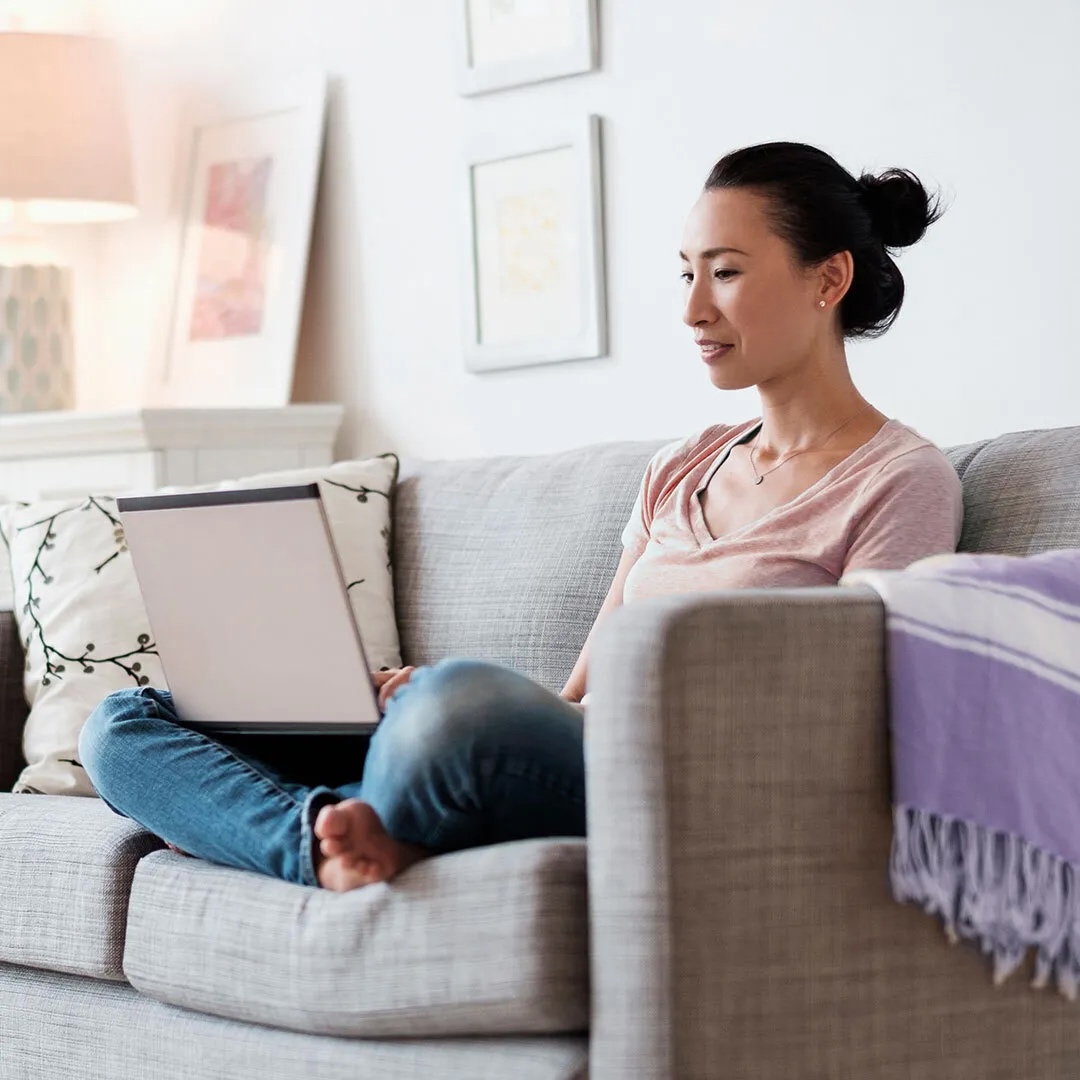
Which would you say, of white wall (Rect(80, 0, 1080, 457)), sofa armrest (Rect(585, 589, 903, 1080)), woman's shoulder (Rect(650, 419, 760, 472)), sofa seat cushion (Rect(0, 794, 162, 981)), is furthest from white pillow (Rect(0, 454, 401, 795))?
sofa armrest (Rect(585, 589, 903, 1080))

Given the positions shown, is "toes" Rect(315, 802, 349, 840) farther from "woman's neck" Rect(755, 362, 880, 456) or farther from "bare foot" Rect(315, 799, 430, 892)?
"woman's neck" Rect(755, 362, 880, 456)

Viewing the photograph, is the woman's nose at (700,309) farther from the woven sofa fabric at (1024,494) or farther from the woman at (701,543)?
the woven sofa fabric at (1024,494)

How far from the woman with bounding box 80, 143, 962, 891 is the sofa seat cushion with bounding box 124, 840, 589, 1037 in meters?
0.04

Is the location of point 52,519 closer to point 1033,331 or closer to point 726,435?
point 726,435

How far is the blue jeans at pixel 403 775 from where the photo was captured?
57.5 inches

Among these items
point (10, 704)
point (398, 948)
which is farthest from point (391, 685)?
point (10, 704)

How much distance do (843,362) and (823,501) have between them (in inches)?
9.1

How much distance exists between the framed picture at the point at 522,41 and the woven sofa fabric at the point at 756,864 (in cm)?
171

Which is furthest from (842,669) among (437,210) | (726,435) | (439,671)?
(437,210)

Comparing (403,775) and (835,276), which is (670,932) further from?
(835,276)

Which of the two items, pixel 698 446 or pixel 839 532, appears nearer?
pixel 839 532

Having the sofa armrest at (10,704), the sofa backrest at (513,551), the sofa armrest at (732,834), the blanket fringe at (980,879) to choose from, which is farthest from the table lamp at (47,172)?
the blanket fringe at (980,879)

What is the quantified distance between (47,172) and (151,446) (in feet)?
2.23

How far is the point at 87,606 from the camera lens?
2.43m
